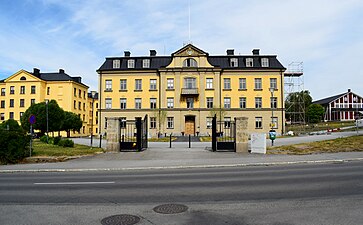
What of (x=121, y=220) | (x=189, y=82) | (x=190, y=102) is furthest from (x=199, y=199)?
(x=189, y=82)

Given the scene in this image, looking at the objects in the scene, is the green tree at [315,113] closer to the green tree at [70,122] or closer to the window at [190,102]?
the window at [190,102]

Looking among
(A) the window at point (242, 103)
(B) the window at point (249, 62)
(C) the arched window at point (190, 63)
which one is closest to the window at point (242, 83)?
(A) the window at point (242, 103)

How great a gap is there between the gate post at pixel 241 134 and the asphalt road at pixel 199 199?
8.60 metres

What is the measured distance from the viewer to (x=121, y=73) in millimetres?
51094

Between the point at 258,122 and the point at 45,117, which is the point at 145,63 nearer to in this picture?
the point at 45,117

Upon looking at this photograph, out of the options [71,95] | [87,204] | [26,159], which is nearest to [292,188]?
[87,204]

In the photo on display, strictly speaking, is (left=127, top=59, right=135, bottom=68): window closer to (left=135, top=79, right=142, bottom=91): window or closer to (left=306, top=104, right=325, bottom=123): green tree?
(left=135, top=79, right=142, bottom=91): window

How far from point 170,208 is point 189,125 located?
43.7m

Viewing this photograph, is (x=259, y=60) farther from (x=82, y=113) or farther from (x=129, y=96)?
(x=82, y=113)

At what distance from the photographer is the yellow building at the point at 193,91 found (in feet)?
162

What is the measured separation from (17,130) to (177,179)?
1229cm

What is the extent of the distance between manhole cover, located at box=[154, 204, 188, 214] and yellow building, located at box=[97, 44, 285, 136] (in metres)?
42.1

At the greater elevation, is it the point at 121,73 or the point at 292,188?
the point at 121,73

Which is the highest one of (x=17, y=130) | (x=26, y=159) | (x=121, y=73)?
(x=121, y=73)
